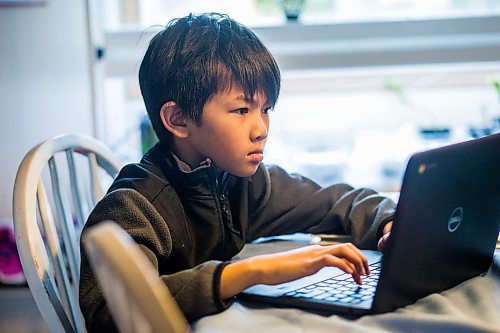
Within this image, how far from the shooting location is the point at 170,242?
0.99 meters

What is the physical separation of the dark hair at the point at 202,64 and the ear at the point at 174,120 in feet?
0.04

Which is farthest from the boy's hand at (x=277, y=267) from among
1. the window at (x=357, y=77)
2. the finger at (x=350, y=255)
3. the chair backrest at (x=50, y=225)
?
the window at (x=357, y=77)

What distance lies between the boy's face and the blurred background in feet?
2.70

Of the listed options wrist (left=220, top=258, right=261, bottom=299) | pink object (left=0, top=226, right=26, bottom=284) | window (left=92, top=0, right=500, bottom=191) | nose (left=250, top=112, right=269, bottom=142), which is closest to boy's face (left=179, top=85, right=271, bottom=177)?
nose (left=250, top=112, right=269, bottom=142)

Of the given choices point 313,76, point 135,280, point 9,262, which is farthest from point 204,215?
point 313,76

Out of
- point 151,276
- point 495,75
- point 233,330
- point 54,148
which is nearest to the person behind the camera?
point 151,276

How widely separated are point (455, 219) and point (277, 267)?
8.3 inches

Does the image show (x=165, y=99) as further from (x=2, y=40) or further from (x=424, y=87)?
(x=424, y=87)

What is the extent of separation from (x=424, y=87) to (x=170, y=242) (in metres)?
1.30

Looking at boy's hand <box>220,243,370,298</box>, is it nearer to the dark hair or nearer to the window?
the dark hair

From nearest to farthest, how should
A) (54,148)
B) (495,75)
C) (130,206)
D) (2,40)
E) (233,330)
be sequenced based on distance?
(233,330) < (130,206) < (54,148) < (2,40) < (495,75)

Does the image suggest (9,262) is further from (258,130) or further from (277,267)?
(277,267)

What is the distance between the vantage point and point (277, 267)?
858mm

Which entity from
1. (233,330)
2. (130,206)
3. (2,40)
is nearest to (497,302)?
(233,330)
